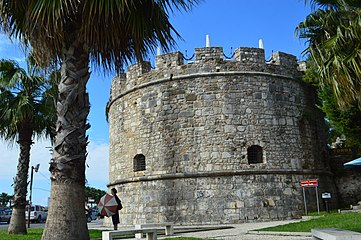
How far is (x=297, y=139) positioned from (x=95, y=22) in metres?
10.7

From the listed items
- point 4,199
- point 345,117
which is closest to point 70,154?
point 345,117

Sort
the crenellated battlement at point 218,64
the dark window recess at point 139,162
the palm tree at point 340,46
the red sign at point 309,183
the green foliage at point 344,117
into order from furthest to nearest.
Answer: the dark window recess at point 139,162
the crenellated battlement at point 218,64
the red sign at point 309,183
the green foliage at point 344,117
the palm tree at point 340,46

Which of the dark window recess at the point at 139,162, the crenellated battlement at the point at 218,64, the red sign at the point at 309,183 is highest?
the crenellated battlement at the point at 218,64

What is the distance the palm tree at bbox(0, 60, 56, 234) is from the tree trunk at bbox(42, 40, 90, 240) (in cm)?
675

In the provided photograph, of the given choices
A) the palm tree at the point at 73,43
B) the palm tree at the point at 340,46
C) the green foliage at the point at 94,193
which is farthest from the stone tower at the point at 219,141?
the green foliage at the point at 94,193

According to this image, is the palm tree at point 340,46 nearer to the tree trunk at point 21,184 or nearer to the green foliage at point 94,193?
the tree trunk at point 21,184

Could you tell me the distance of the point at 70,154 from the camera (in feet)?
20.1

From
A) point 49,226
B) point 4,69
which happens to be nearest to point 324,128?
point 4,69

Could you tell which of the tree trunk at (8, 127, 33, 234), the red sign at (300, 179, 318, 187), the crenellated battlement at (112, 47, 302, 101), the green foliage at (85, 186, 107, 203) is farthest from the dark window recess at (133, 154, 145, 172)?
the green foliage at (85, 186, 107, 203)

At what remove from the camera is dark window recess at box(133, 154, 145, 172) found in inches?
621

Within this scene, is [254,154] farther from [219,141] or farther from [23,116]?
[23,116]

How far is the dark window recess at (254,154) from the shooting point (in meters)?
14.6

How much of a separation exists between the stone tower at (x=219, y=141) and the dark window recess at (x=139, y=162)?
1cm

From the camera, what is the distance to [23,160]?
43.6 ft
